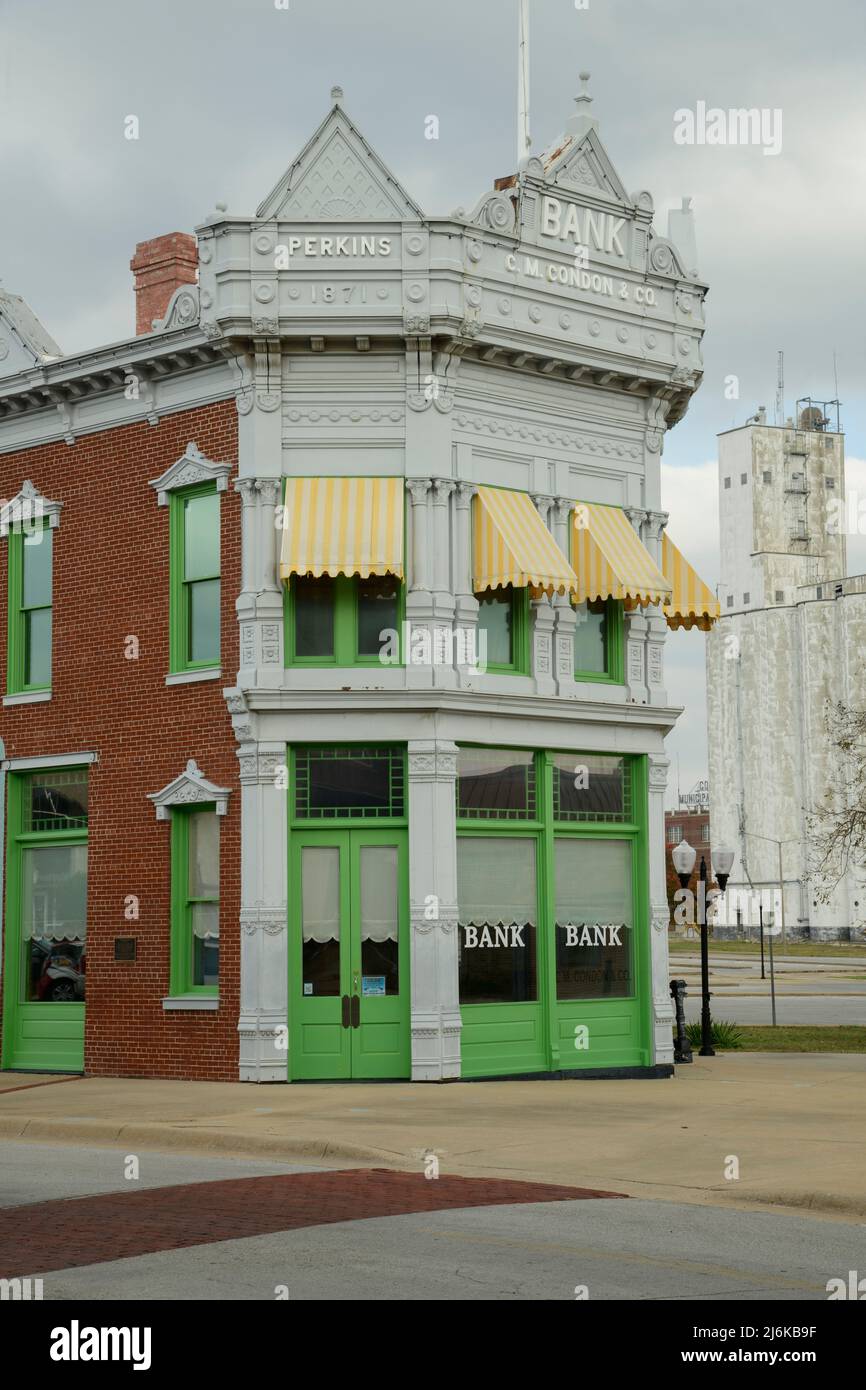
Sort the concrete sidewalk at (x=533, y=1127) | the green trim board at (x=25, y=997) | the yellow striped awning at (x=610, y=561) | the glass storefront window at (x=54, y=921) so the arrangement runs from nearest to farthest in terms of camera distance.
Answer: the concrete sidewalk at (x=533, y=1127)
the yellow striped awning at (x=610, y=561)
the green trim board at (x=25, y=997)
the glass storefront window at (x=54, y=921)

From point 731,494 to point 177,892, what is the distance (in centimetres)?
9079

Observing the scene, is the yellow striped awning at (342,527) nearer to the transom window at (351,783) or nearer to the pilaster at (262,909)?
the pilaster at (262,909)

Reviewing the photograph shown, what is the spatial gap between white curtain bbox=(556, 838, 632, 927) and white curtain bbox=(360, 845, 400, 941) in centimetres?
230

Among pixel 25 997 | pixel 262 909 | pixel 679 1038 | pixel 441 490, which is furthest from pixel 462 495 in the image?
pixel 25 997

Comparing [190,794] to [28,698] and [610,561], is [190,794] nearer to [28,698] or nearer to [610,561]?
[28,698]

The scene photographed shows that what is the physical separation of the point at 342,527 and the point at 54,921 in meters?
6.81

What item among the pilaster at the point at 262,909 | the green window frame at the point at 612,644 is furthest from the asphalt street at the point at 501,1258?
the green window frame at the point at 612,644

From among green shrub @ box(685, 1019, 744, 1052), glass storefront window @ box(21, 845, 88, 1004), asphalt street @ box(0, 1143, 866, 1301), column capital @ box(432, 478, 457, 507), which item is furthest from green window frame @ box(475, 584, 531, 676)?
asphalt street @ box(0, 1143, 866, 1301)

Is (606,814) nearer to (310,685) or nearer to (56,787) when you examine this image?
(310,685)

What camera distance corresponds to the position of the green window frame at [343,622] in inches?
811

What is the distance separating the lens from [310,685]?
20.5 metres

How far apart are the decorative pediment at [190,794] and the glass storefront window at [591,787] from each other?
4.04 meters

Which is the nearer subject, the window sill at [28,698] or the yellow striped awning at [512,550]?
the yellow striped awning at [512,550]
